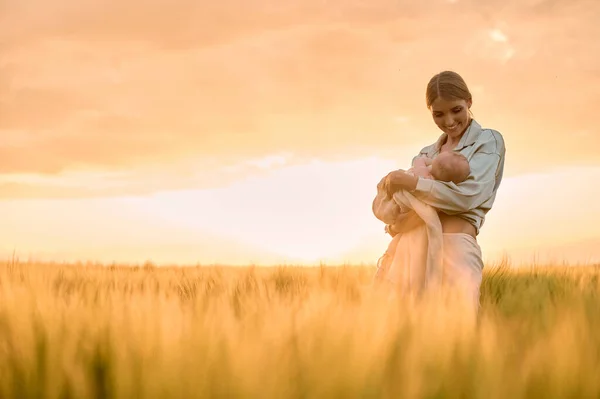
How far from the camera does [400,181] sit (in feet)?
11.3

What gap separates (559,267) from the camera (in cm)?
774

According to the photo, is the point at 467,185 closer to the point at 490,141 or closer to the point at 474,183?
the point at 474,183

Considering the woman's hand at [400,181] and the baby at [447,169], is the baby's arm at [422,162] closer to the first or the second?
the baby at [447,169]

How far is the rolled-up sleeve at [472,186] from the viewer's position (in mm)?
3396

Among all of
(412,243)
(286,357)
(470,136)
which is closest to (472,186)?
(470,136)

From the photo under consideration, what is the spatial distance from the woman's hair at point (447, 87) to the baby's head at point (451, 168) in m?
0.33

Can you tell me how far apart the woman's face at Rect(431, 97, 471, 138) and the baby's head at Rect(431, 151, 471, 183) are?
8.0 inches

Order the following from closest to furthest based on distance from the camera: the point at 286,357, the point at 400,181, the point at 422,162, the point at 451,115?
the point at 286,357 → the point at 400,181 → the point at 451,115 → the point at 422,162

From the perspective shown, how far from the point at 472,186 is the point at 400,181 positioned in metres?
0.42

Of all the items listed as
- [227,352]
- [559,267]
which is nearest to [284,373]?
[227,352]

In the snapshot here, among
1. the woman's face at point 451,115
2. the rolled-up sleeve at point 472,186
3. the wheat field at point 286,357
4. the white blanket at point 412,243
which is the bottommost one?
the wheat field at point 286,357

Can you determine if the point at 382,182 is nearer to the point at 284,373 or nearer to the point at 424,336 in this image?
the point at 424,336

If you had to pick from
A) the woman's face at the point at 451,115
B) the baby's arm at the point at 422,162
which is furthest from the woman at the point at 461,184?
the baby's arm at the point at 422,162

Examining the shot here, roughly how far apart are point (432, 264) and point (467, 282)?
0.23 meters
